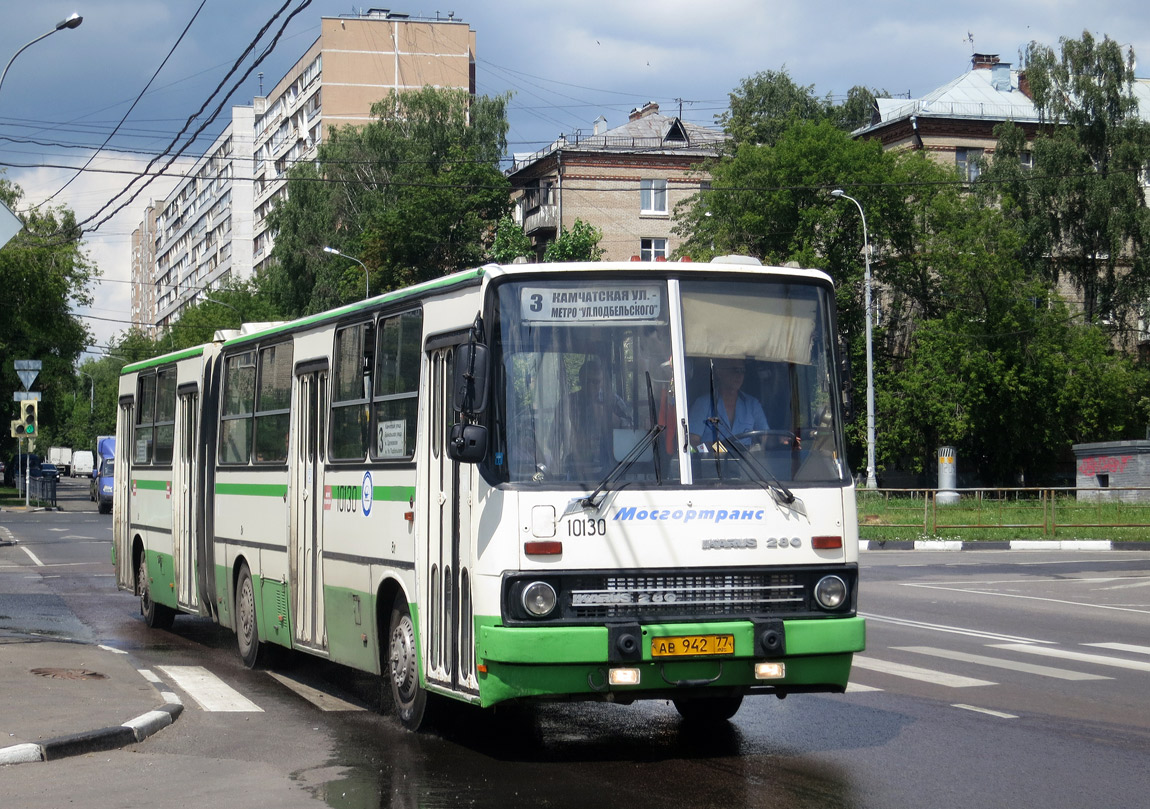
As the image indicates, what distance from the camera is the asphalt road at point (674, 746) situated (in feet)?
24.4

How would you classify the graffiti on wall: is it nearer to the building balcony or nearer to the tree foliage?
the tree foliage

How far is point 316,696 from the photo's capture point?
11.3 m

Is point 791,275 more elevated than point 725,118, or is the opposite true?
point 725,118

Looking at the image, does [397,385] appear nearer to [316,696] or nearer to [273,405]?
[316,696]

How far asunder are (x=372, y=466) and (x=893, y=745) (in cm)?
386

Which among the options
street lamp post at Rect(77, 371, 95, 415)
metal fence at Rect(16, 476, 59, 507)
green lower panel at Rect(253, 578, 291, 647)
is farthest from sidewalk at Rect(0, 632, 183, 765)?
street lamp post at Rect(77, 371, 95, 415)

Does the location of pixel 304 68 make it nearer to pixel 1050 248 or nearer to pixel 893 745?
pixel 1050 248

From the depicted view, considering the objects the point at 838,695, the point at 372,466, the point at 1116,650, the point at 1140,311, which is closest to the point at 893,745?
the point at 838,695

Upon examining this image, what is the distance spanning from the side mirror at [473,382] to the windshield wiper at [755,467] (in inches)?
51.0

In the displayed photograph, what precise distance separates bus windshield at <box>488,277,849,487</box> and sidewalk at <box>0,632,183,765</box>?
2966mm

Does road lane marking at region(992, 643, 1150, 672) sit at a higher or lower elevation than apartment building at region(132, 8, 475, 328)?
lower

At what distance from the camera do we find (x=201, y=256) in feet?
432

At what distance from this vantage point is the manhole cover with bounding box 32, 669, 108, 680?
11281mm

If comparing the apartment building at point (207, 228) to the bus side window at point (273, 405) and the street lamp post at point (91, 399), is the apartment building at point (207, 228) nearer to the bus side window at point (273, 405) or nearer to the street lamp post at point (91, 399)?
the street lamp post at point (91, 399)
